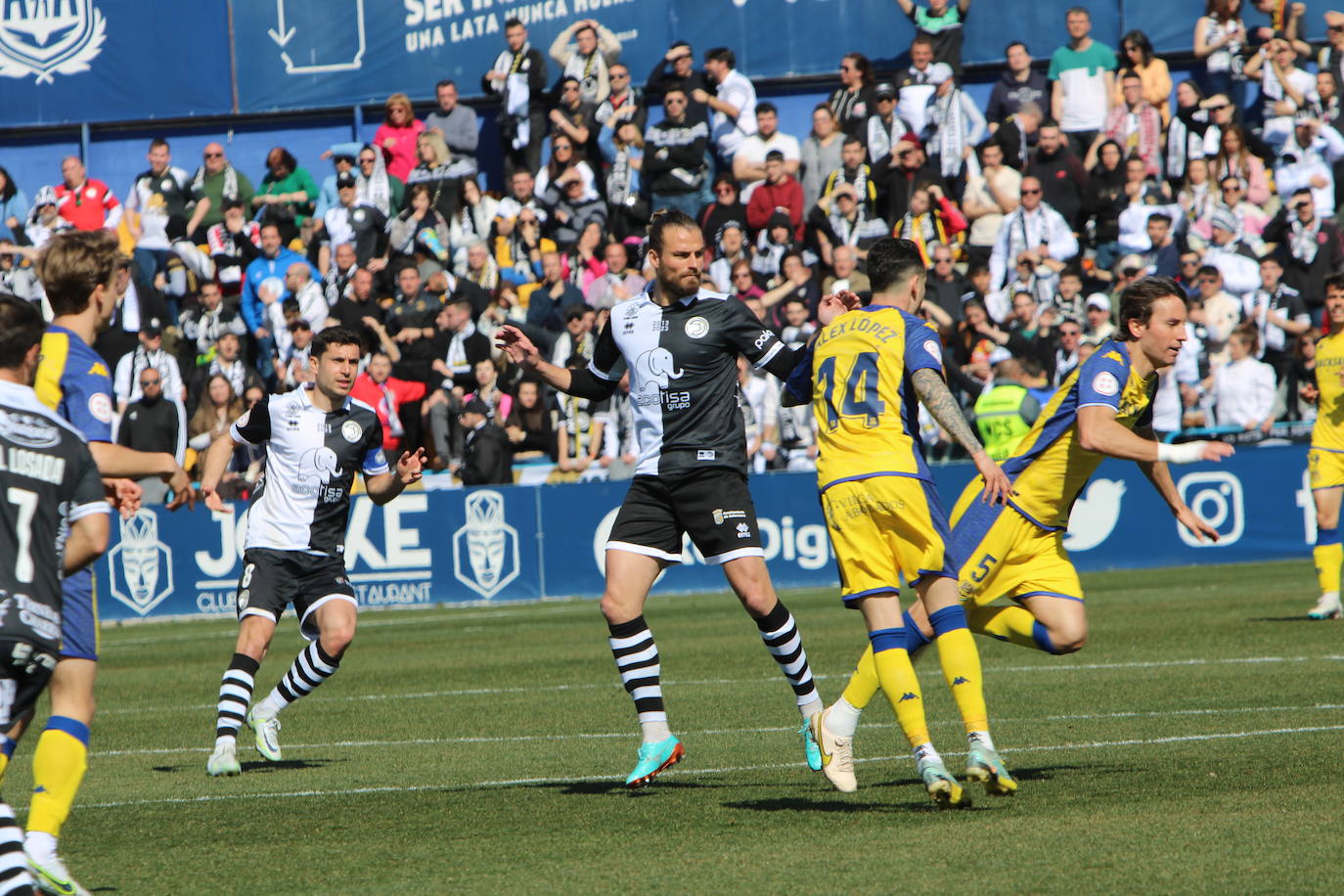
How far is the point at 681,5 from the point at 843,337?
2099 cm

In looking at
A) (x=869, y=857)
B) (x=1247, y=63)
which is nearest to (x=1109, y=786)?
(x=869, y=857)

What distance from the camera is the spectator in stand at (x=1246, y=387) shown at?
21141mm

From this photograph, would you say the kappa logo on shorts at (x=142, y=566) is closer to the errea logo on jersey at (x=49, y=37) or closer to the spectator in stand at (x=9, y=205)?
the spectator in stand at (x=9, y=205)

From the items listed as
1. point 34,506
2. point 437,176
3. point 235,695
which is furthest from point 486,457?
point 34,506

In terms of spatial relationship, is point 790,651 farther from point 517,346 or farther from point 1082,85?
point 1082,85

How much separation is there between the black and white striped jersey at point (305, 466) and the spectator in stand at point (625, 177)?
49.2 ft

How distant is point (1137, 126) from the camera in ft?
79.4

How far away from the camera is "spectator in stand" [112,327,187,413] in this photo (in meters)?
23.5

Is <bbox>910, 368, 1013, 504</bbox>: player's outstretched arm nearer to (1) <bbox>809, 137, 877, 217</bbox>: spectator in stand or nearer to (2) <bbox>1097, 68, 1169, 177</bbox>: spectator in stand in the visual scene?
(1) <bbox>809, 137, 877, 217</bbox>: spectator in stand

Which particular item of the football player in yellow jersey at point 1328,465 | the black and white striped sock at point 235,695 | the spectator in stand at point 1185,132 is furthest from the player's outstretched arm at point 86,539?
the spectator in stand at point 1185,132

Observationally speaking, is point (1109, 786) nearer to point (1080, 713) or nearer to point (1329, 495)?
point (1080, 713)

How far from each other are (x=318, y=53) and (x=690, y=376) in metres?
21.8

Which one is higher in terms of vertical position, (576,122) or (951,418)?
(576,122)

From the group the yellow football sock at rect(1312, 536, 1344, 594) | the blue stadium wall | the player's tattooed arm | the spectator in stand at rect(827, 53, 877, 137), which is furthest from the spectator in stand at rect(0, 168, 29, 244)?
the player's tattooed arm
